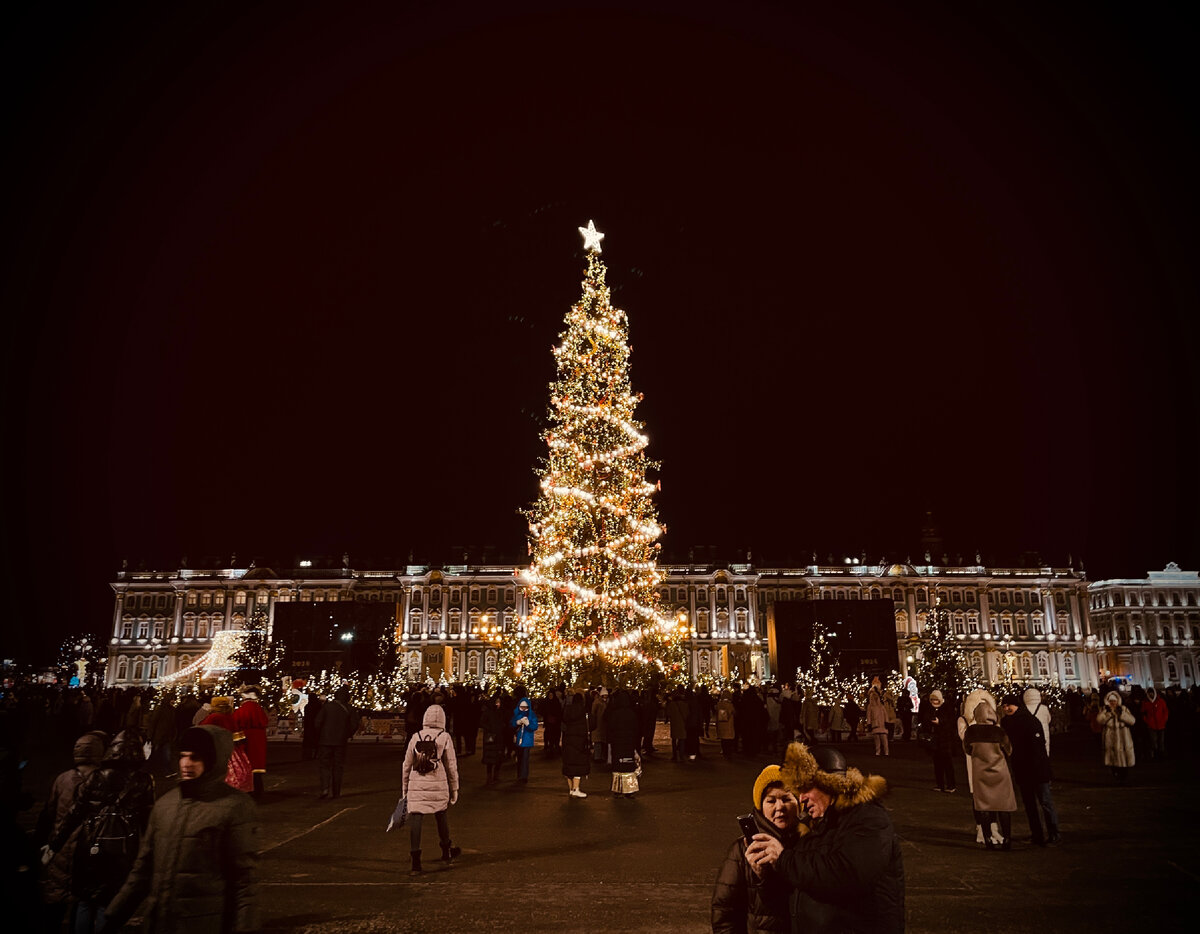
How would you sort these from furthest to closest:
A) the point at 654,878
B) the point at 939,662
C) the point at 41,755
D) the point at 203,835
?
the point at 939,662 < the point at 41,755 < the point at 654,878 < the point at 203,835

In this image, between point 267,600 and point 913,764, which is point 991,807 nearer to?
point 913,764

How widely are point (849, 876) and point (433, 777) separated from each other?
5030 millimetres

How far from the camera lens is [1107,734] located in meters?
12.2

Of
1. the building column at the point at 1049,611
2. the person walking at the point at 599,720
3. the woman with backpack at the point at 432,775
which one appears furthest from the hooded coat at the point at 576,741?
the building column at the point at 1049,611

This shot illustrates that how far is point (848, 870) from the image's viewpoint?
273 cm

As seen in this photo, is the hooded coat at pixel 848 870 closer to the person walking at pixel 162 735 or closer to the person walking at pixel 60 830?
the person walking at pixel 60 830

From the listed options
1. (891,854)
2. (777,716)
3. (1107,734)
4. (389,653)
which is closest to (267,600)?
(389,653)

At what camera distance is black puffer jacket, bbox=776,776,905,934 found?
273 centimetres

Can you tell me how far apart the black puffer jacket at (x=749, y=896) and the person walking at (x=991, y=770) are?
17.7ft

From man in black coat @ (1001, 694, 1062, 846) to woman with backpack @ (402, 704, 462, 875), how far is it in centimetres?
504

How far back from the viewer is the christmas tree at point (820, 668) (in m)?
30.0

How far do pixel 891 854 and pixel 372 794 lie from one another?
1027 cm

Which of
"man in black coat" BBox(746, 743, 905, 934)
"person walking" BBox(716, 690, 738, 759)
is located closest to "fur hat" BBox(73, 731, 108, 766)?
"man in black coat" BBox(746, 743, 905, 934)

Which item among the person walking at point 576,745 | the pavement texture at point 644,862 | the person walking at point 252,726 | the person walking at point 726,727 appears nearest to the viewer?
the pavement texture at point 644,862
